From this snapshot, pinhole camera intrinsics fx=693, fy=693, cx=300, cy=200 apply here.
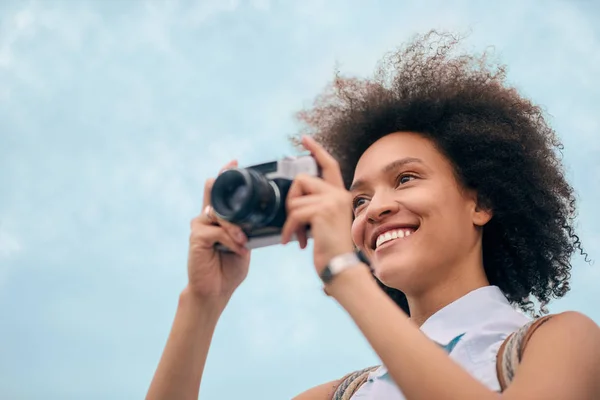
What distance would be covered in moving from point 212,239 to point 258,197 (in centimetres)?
33

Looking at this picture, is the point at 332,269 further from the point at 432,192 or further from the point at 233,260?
the point at 432,192

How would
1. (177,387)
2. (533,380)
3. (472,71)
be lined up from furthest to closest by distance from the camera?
(472,71), (177,387), (533,380)

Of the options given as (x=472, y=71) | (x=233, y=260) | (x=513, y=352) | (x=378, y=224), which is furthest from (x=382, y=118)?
(x=513, y=352)

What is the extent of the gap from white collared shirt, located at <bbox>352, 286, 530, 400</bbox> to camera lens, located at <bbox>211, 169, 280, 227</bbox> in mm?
738

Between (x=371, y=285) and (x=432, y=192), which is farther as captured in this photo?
(x=432, y=192)

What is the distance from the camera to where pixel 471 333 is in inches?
87.8

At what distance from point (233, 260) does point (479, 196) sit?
1080mm

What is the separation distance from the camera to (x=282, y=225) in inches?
79.7

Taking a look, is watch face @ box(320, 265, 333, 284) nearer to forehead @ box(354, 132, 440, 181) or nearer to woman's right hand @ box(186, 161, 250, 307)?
woman's right hand @ box(186, 161, 250, 307)

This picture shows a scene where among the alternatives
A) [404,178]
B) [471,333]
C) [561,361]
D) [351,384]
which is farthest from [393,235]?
[561,361]

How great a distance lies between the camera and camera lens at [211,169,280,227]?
195 cm

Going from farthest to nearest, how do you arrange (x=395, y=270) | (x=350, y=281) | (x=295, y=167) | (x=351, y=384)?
(x=351, y=384) → (x=395, y=270) → (x=295, y=167) → (x=350, y=281)

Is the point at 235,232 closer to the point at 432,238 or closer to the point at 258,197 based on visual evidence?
the point at 258,197

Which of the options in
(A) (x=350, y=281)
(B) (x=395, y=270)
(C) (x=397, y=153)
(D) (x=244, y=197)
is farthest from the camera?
(C) (x=397, y=153)
